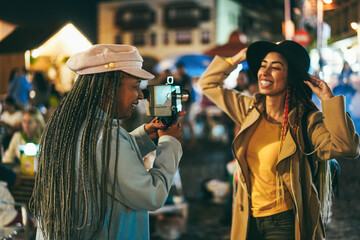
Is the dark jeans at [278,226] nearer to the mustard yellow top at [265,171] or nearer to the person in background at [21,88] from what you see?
the mustard yellow top at [265,171]

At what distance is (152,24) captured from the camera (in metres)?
63.6

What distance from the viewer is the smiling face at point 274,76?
3.53m

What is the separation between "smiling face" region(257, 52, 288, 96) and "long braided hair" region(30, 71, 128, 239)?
54.5 inches

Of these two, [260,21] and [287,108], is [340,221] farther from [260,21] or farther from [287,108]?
[260,21]

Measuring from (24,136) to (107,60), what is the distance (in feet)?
15.4

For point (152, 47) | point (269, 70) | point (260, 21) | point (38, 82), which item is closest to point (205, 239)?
point (269, 70)

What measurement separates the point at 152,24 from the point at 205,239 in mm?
59046

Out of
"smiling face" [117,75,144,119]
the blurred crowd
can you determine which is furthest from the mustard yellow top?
the blurred crowd

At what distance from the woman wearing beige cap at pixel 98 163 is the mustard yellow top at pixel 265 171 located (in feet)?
3.85

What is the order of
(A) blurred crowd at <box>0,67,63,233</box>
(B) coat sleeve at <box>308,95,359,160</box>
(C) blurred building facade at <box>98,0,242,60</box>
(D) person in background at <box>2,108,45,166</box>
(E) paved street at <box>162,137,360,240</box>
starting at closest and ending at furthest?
1. (B) coat sleeve at <box>308,95,359,160</box>
2. (A) blurred crowd at <box>0,67,63,233</box>
3. (E) paved street at <box>162,137,360,240</box>
4. (D) person in background at <box>2,108,45,166</box>
5. (C) blurred building facade at <box>98,0,242,60</box>

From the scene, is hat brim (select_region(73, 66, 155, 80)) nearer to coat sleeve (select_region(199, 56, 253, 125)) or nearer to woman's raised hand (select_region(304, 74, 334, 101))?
woman's raised hand (select_region(304, 74, 334, 101))

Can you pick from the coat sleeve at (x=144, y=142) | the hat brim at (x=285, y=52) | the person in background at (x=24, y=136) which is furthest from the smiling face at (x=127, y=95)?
the person in background at (x=24, y=136)

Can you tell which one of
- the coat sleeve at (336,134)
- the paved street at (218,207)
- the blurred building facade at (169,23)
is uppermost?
the blurred building facade at (169,23)

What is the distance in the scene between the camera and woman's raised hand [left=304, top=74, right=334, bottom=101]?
3299 millimetres
